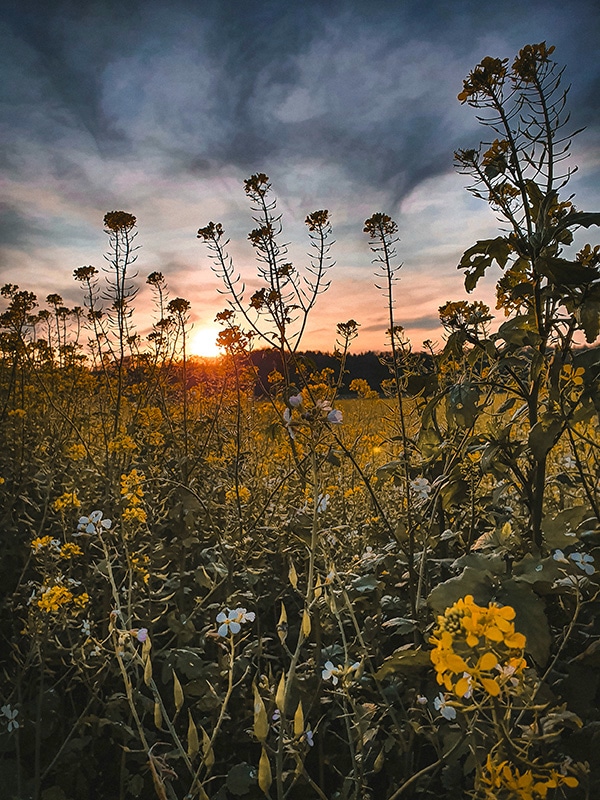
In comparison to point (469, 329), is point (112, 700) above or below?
below

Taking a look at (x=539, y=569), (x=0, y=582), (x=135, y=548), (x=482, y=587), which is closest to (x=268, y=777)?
(x=482, y=587)

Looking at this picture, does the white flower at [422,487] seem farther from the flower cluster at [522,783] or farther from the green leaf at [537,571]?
the flower cluster at [522,783]

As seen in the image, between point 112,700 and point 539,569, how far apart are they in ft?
4.80

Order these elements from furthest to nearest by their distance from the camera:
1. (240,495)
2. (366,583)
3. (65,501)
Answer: (240,495)
(65,501)
(366,583)

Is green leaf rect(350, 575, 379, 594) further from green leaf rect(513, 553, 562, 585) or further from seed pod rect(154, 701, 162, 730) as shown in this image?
seed pod rect(154, 701, 162, 730)

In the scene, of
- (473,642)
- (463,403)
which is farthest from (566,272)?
(473,642)

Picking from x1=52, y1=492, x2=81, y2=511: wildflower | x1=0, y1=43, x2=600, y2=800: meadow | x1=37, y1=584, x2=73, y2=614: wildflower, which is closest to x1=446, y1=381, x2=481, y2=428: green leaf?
x1=0, y1=43, x2=600, y2=800: meadow

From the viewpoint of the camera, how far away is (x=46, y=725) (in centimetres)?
191

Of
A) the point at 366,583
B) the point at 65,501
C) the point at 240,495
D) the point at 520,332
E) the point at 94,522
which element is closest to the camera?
the point at 520,332

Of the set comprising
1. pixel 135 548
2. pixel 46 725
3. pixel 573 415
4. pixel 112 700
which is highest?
pixel 573 415

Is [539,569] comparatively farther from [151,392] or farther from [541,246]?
[151,392]

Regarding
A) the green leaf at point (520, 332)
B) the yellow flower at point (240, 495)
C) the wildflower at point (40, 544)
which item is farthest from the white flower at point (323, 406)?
the yellow flower at point (240, 495)

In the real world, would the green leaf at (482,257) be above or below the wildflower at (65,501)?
above

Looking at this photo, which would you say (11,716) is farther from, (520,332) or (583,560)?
(520,332)
